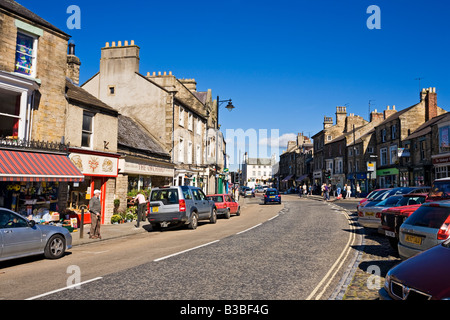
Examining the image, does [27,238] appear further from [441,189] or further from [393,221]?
[441,189]

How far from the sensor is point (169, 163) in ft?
86.9

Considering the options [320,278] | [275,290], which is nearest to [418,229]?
[320,278]

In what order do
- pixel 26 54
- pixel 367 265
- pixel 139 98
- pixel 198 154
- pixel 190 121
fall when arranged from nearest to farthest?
pixel 367 265 → pixel 26 54 → pixel 139 98 → pixel 190 121 → pixel 198 154

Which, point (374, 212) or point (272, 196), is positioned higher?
point (374, 212)

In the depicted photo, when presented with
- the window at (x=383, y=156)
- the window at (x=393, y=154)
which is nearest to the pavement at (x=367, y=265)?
the window at (x=393, y=154)

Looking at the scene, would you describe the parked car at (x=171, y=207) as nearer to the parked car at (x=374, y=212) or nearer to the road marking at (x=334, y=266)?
the road marking at (x=334, y=266)

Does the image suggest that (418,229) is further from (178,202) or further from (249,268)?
(178,202)

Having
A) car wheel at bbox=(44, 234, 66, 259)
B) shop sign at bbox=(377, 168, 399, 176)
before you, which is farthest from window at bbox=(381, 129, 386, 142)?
car wheel at bbox=(44, 234, 66, 259)

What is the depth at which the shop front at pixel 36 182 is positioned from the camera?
12.6 m

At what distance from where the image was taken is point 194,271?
23.7 ft

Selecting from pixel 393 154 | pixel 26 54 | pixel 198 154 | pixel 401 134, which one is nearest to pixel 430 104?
pixel 401 134

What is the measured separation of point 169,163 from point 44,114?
479 inches

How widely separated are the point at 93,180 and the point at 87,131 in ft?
→ 8.59

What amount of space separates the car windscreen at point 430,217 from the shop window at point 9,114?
1447 cm
